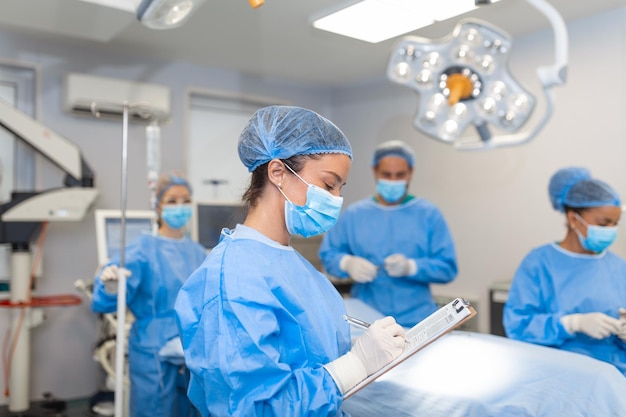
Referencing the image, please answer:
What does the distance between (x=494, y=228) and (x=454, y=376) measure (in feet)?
7.30

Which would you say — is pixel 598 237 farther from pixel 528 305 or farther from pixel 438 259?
pixel 438 259

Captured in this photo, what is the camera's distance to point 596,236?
75.6 inches

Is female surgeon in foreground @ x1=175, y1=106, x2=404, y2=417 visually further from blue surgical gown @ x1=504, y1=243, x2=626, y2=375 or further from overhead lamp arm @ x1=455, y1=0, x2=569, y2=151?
blue surgical gown @ x1=504, y1=243, x2=626, y2=375

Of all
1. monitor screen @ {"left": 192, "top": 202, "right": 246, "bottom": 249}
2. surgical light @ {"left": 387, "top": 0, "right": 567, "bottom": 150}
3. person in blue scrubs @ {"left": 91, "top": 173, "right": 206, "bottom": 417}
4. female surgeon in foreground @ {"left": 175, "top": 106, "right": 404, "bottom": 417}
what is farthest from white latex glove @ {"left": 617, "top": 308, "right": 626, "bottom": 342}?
monitor screen @ {"left": 192, "top": 202, "right": 246, "bottom": 249}

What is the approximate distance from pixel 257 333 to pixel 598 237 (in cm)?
143

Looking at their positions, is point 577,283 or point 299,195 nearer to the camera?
point 299,195

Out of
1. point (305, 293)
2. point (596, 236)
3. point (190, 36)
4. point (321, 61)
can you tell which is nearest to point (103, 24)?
point (190, 36)

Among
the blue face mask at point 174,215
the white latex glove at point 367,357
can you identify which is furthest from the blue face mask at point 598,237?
the blue face mask at point 174,215

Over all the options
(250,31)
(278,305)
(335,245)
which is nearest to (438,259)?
(335,245)

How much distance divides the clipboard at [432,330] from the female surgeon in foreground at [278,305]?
0.05 feet

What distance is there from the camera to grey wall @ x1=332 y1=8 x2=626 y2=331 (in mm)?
2938

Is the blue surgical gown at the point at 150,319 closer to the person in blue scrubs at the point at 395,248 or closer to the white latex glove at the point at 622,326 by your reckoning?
the person in blue scrubs at the point at 395,248

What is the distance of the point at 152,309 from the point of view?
2.29 metres

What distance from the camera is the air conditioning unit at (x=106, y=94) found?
3.36 metres
